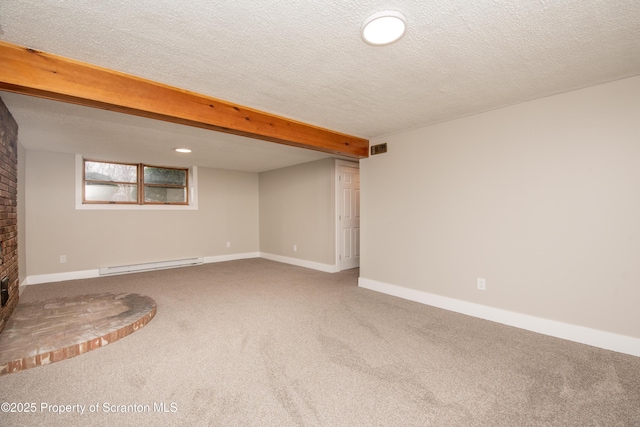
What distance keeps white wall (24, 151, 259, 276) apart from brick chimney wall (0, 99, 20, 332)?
1.51 meters

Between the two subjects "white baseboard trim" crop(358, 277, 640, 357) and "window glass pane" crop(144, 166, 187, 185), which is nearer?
"white baseboard trim" crop(358, 277, 640, 357)

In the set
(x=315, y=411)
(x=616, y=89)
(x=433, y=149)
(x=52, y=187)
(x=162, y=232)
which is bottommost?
(x=315, y=411)

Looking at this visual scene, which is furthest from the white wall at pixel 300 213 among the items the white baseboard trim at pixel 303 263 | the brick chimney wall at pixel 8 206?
the brick chimney wall at pixel 8 206

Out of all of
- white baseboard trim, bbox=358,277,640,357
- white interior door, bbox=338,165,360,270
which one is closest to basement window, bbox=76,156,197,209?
white interior door, bbox=338,165,360,270

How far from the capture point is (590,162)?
7.97 ft

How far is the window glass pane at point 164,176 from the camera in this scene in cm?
570

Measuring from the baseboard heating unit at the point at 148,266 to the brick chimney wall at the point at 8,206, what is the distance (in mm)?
1872

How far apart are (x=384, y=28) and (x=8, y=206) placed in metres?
3.99

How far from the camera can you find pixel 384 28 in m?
1.61

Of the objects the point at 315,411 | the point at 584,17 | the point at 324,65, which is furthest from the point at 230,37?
the point at 315,411

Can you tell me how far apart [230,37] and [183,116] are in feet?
3.21

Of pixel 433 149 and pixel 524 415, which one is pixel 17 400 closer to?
pixel 524 415

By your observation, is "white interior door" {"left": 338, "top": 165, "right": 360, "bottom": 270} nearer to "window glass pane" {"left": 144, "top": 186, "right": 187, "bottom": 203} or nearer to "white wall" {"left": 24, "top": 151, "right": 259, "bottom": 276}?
"white wall" {"left": 24, "top": 151, "right": 259, "bottom": 276}

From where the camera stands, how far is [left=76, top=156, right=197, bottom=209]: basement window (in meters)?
5.07
